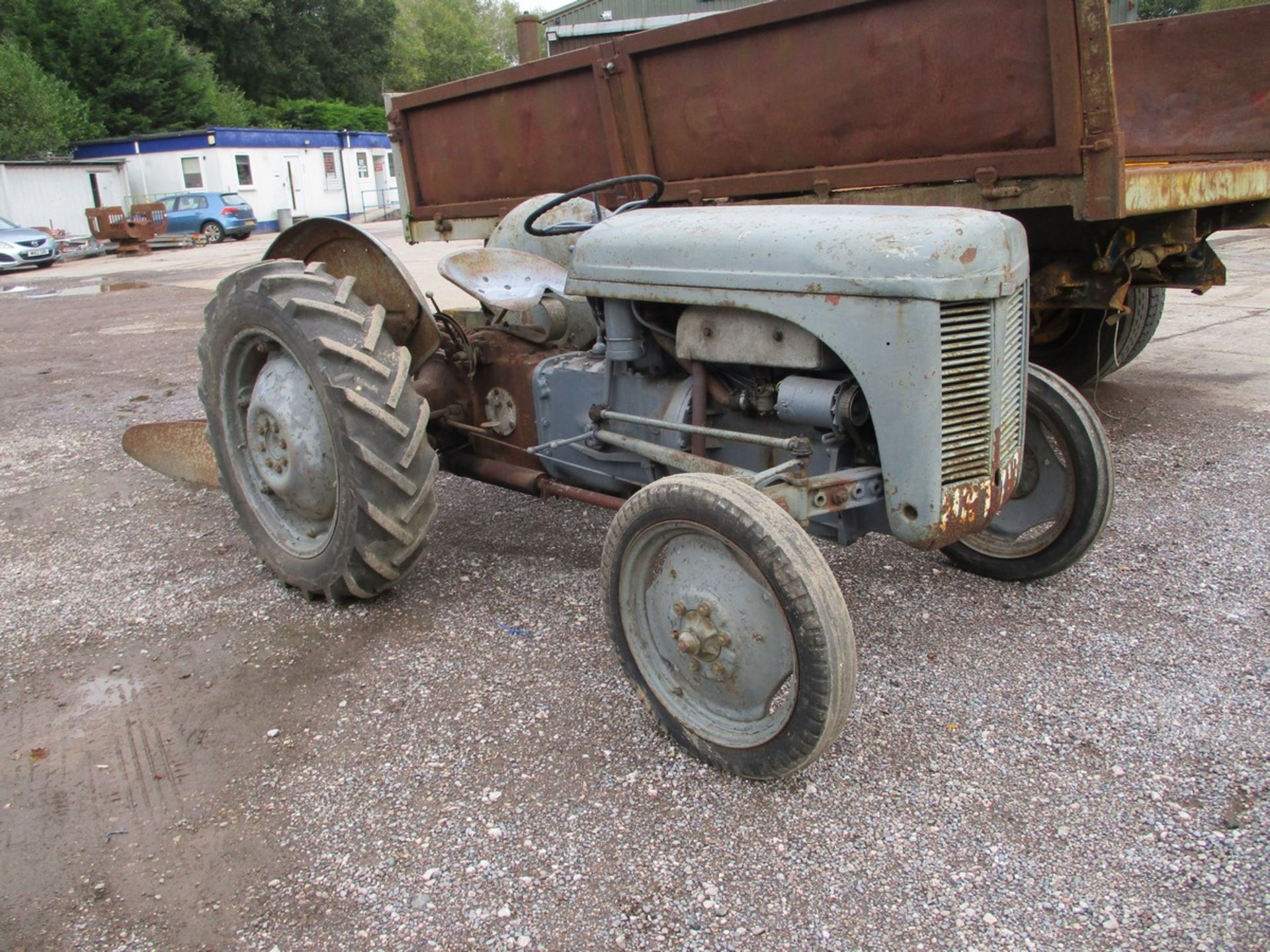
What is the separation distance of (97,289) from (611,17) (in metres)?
13.9

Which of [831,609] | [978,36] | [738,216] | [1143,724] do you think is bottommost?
[1143,724]

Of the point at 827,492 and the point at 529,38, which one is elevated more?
the point at 529,38

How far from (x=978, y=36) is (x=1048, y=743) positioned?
2446 mm

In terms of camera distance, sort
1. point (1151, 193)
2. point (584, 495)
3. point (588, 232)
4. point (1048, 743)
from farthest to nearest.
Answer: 1. point (1151, 193)
2. point (584, 495)
3. point (588, 232)
4. point (1048, 743)

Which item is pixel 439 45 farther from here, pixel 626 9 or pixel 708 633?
pixel 708 633

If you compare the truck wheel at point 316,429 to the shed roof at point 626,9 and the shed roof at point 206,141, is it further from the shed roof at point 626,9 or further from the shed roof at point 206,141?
the shed roof at point 206,141

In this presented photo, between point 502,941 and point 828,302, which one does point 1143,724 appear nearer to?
point 828,302

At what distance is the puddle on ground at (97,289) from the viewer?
15.2m

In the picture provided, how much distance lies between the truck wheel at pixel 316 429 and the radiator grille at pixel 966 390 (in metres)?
1.65

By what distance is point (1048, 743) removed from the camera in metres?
2.65

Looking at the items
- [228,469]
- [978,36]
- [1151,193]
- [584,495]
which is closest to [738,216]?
[584,495]

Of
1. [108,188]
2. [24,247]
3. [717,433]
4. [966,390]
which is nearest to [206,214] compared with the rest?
[24,247]

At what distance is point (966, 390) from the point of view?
2514mm

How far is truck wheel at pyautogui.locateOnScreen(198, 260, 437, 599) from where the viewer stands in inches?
127
